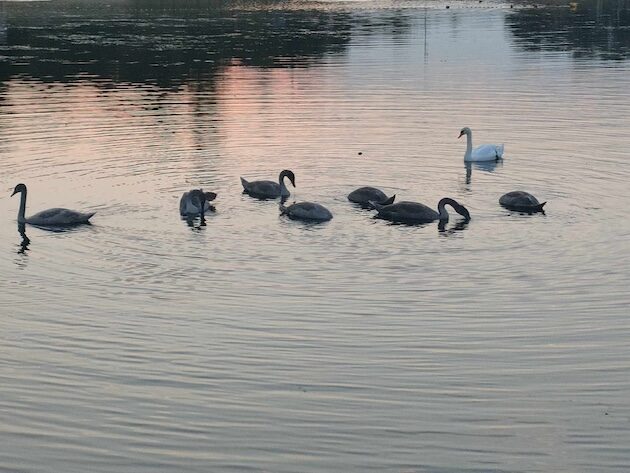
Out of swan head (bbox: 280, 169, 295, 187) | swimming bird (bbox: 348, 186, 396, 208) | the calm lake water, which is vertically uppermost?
Answer: swan head (bbox: 280, 169, 295, 187)

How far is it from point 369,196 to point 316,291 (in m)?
6.73

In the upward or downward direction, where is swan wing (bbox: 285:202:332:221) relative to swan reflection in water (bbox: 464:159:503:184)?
upward

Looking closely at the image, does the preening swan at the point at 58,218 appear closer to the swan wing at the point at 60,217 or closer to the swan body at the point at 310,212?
the swan wing at the point at 60,217

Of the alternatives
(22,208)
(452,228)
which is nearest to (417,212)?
(452,228)

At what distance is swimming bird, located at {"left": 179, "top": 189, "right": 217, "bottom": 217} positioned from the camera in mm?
24483

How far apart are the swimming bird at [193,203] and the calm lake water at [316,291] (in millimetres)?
256

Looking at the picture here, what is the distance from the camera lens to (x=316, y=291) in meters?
19.4

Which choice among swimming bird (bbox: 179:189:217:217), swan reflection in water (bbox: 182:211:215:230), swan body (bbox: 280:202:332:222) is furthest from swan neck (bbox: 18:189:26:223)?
swan body (bbox: 280:202:332:222)

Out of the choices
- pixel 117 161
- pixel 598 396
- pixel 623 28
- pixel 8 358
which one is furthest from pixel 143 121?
pixel 623 28

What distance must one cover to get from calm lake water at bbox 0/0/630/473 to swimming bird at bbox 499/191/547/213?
226 mm

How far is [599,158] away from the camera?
103 feet

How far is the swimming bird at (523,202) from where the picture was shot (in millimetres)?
25188

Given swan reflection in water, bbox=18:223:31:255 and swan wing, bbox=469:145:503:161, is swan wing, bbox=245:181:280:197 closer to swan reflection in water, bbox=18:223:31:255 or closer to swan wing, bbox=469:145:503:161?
swan reflection in water, bbox=18:223:31:255

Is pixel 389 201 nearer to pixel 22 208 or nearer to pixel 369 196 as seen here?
pixel 369 196
